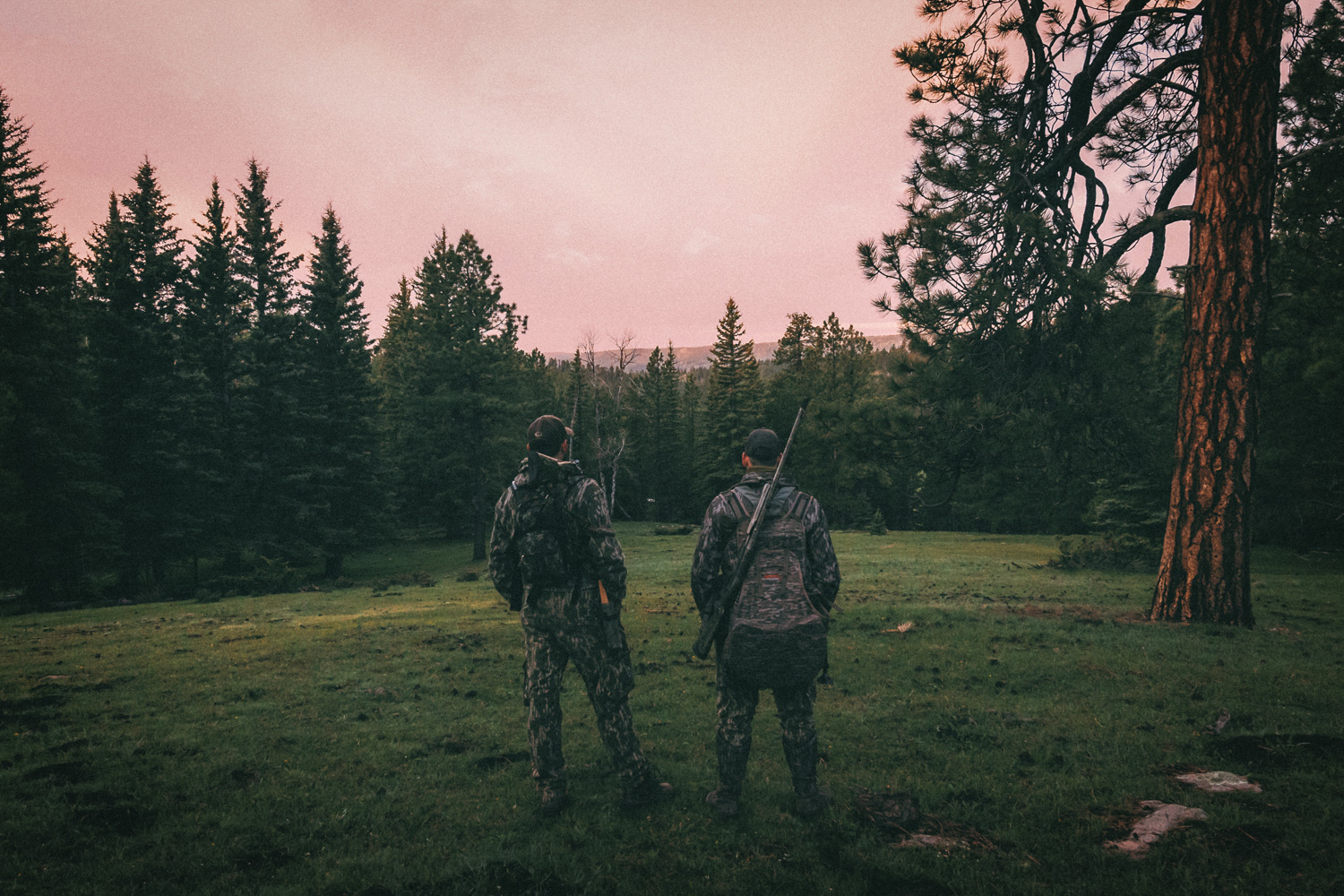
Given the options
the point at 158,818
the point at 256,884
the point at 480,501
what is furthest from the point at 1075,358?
the point at 480,501

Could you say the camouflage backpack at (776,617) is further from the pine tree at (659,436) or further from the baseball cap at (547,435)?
the pine tree at (659,436)

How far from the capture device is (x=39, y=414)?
23141 mm

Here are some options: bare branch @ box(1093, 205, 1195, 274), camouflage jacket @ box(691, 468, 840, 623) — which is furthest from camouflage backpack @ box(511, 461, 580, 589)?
bare branch @ box(1093, 205, 1195, 274)

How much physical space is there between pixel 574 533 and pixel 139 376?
31.8m

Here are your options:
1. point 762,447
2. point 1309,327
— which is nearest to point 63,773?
point 762,447

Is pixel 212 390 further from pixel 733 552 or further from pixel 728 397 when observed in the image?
pixel 728 397

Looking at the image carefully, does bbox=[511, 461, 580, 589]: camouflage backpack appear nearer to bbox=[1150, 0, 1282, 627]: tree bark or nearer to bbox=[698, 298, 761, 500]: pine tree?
bbox=[1150, 0, 1282, 627]: tree bark

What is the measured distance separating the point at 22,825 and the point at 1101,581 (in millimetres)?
19875

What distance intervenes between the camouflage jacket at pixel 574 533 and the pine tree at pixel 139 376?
98.1ft

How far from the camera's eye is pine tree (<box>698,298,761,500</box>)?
56.6m

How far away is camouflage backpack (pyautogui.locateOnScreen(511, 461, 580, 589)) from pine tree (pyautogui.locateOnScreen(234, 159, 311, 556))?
95.3 ft

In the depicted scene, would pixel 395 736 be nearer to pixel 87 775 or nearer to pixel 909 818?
pixel 87 775

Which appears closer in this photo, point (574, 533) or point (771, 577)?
point (771, 577)

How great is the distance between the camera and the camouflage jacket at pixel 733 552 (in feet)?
15.3
